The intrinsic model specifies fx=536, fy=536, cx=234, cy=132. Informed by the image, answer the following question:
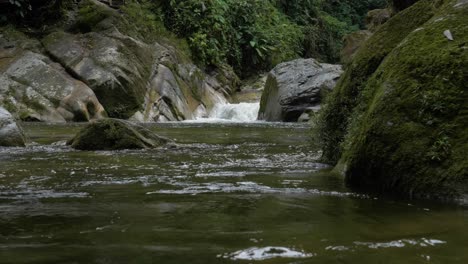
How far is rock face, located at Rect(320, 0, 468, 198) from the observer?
3.97 m

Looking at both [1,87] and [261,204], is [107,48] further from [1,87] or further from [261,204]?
[261,204]

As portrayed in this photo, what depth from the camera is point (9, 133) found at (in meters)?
8.47

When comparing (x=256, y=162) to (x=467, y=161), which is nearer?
(x=467, y=161)

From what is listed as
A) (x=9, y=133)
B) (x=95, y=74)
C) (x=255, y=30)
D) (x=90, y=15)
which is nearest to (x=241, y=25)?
(x=255, y=30)

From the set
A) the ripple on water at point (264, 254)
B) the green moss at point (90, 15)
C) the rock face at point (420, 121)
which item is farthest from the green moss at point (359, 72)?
the green moss at point (90, 15)

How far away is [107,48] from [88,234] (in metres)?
14.7

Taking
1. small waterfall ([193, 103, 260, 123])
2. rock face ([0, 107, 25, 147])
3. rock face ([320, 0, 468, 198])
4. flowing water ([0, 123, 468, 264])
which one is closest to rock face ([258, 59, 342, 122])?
small waterfall ([193, 103, 260, 123])

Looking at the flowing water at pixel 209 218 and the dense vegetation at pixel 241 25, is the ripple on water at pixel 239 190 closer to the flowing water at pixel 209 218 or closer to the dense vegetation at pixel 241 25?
the flowing water at pixel 209 218

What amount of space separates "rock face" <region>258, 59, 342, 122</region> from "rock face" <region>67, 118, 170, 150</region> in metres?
8.76

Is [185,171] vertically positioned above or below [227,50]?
Answer: below

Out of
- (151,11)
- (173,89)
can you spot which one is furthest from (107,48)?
(151,11)

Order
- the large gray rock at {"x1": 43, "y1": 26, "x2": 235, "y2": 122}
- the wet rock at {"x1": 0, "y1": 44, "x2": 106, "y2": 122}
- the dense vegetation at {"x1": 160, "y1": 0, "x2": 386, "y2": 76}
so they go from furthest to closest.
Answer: the dense vegetation at {"x1": 160, "y1": 0, "x2": 386, "y2": 76}
the large gray rock at {"x1": 43, "y1": 26, "x2": 235, "y2": 122}
the wet rock at {"x1": 0, "y1": 44, "x2": 106, "y2": 122}

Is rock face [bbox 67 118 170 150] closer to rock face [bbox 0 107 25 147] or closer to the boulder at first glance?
rock face [bbox 0 107 25 147]

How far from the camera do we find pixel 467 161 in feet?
12.5
